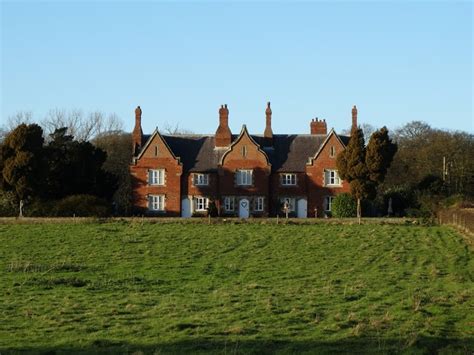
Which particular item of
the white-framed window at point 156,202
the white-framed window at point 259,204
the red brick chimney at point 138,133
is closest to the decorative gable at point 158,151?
the red brick chimney at point 138,133

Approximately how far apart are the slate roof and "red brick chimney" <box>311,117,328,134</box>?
2106 millimetres

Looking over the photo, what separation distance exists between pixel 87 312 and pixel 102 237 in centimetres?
1981

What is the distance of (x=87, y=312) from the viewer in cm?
1742

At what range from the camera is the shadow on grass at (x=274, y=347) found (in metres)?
13.0

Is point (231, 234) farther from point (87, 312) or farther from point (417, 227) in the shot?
point (87, 312)

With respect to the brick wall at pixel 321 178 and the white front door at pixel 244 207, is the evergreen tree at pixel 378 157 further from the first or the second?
the white front door at pixel 244 207

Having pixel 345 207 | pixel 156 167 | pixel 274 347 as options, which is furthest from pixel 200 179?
pixel 274 347

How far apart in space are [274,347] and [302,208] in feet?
175

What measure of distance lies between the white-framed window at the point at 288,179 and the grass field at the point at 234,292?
26.8 m

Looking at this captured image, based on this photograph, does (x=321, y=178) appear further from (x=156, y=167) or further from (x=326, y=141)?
(x=156, y=167)

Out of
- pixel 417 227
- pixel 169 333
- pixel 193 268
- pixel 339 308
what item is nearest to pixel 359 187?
pixel 417 227

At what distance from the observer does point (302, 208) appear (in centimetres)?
6644

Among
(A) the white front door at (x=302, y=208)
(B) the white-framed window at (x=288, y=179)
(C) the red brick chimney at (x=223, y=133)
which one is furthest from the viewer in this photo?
(C) the red brick chimney at (x=223, y=133)

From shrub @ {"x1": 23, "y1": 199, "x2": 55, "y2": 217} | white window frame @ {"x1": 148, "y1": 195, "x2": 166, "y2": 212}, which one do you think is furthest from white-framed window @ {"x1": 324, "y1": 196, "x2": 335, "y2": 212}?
shrub @ {"x1": 23, "y1": 199, "x2": 55, "y2": 217}
